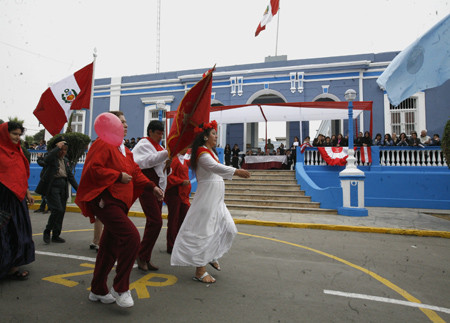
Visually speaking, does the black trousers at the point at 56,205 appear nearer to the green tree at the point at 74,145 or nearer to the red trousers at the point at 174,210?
the red trousers at the point at 174,210

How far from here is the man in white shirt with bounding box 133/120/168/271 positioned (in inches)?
139

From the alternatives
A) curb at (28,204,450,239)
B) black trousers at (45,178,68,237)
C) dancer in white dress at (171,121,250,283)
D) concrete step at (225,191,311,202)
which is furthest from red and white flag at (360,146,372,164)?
black trousers at (45,178,68,237)

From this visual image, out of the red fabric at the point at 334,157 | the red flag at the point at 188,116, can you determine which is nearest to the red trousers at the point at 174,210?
the red flag at the point at 188,116

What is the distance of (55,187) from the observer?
507cm

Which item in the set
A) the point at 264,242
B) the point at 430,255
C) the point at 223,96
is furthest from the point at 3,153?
the point at 223,96

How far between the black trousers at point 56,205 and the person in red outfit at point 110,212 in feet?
8.33

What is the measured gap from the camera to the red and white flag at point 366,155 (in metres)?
10.9

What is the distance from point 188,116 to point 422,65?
2902 millimetres

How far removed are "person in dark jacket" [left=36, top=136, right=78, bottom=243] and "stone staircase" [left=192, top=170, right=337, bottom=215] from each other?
482 cm

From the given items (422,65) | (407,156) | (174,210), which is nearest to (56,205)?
(174,210)

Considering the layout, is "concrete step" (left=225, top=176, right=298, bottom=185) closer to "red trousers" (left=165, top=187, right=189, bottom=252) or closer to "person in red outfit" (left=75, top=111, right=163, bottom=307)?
"red trousers" (left=165, top=187, right=189, bottom=252)

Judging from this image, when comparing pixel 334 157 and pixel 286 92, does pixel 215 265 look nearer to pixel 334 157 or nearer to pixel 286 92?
pixel 334 157

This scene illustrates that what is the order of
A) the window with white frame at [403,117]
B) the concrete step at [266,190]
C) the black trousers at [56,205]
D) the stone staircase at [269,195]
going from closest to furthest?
the black trousers at [56,205] < the stone staircase at [269,195] < the concrete step at [266,190] < the window with white frame at [403,117]

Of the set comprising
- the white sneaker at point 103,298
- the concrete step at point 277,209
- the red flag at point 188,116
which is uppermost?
the red flag at point 188,116
